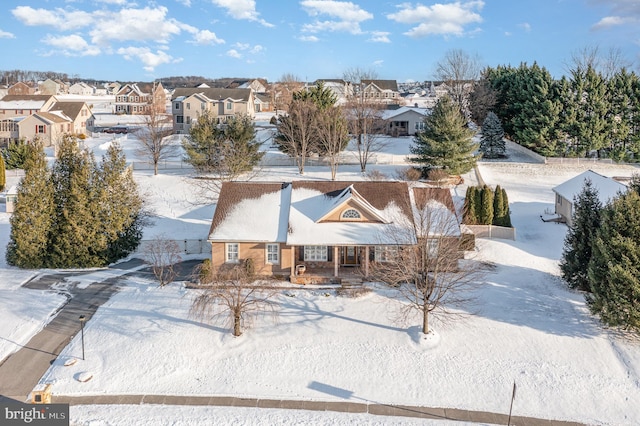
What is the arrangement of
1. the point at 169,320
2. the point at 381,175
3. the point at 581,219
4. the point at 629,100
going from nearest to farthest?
the point at 169,320 → the point at 581,219 → the point at 381,175 → the point at 629,100

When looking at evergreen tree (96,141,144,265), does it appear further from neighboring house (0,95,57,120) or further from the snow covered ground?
neighboring house (0,95,57,120)

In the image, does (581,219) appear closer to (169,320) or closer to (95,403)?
(169,320)

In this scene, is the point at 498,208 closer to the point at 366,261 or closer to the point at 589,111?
the point at 366,261

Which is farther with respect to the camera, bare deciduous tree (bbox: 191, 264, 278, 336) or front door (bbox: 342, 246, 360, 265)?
front door (bbox: 342, 246, 360, 265)

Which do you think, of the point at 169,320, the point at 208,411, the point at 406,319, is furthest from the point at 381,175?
the point at 208,411

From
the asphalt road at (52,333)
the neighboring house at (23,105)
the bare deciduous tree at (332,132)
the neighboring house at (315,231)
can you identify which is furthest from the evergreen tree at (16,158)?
the neighboring house at (315,231)

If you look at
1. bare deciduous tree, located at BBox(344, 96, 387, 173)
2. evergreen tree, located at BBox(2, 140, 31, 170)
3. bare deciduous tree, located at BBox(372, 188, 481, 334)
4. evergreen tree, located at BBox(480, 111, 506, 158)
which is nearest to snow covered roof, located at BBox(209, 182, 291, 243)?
bare deciduous tree, located at BBox(372, 188, 481, 334)
